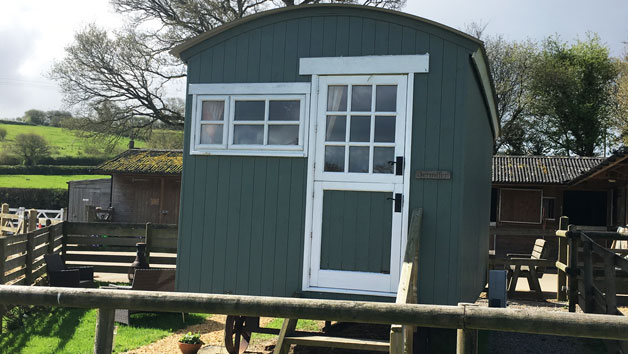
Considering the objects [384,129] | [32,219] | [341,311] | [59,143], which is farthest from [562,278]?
[59,143]

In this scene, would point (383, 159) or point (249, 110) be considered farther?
point (249, 110)

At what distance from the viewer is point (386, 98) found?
639cm

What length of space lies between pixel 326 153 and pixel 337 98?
24.4 inches

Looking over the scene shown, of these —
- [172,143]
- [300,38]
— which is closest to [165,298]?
[300,38]

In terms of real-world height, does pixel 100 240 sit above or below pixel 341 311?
below

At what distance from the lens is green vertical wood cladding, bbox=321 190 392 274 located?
6316 millimetres

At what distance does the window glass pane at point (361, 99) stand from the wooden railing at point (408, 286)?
4.10 feet

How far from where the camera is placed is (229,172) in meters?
6.85

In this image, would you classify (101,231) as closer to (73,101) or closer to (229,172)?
(229,172)

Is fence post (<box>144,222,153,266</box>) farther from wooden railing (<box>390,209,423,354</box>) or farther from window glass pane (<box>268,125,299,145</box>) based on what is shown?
wooden railing (<box>390,209,423,354</box>)

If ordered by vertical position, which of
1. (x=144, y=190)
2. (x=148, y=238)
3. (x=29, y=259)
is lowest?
(x=29, y=259)

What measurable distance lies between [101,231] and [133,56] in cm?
1528

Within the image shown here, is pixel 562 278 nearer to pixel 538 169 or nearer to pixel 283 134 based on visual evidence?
pixel 283 134

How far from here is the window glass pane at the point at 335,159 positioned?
646 centimetres
